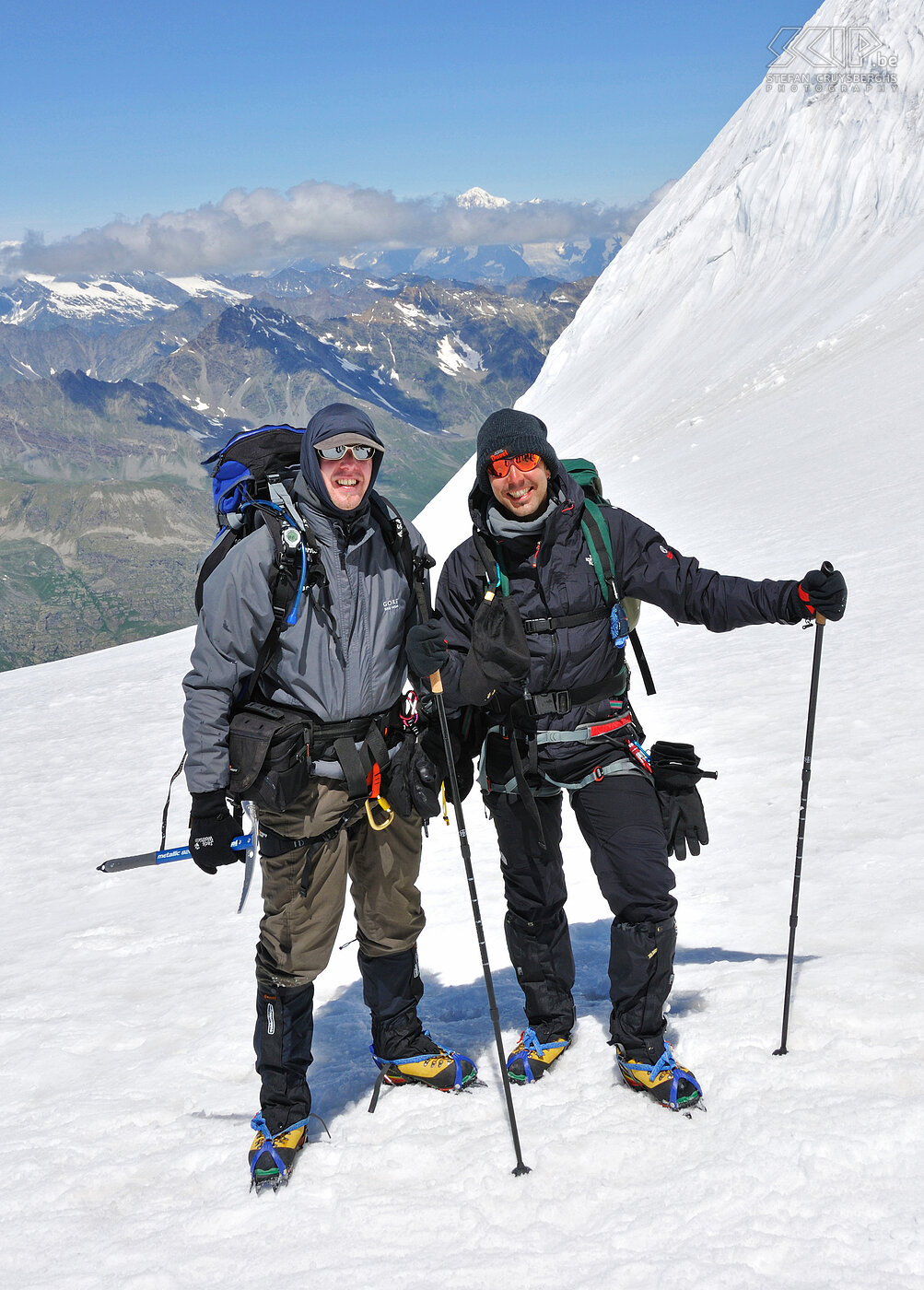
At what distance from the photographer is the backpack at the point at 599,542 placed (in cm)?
443

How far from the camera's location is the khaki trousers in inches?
174

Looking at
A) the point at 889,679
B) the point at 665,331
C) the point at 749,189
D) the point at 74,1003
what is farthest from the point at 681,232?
the point at 74,1003

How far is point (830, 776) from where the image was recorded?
8.07 metres

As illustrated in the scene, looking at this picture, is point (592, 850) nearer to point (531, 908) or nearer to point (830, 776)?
point (531, 908)

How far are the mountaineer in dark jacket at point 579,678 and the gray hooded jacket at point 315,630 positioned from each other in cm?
25

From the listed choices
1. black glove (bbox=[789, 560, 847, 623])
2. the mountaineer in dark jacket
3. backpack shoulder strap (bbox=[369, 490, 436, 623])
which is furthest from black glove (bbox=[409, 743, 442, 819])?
black glove (bbox=[789, 560, 847, 623])

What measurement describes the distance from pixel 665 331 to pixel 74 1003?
232 ft

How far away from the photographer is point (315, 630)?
4.31m

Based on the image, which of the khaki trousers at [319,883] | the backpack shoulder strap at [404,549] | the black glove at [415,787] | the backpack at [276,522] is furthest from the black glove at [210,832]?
the backpack shoulder strap at [404,549]

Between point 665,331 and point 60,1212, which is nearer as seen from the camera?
point 60,1212

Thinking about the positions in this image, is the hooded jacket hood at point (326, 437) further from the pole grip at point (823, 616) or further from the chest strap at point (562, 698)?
the pole grip at point (823, 616)

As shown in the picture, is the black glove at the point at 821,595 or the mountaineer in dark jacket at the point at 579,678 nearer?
the black glove at the point at 821,595

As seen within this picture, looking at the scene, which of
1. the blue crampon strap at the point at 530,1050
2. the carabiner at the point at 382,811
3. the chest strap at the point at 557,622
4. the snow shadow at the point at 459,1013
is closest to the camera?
the chest strap at the point at 557,622

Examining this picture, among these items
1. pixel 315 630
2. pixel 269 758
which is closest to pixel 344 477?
pixel 315 630
